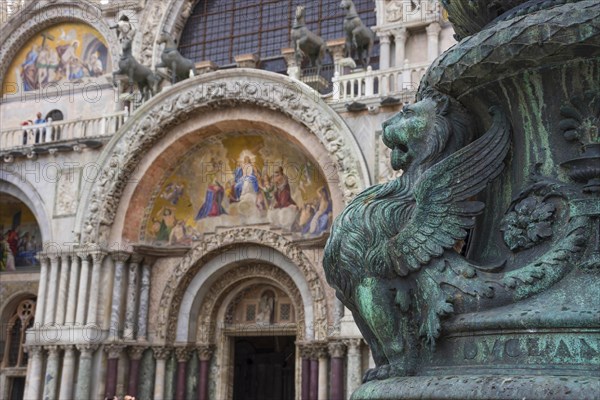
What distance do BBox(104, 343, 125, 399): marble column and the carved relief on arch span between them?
1.69 meters

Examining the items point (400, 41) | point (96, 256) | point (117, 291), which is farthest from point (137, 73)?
point (400, 41)

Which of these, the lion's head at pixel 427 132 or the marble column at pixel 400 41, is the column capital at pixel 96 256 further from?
the lion's head at pixel 427 132

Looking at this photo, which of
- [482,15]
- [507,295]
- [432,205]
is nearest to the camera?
[507,295]

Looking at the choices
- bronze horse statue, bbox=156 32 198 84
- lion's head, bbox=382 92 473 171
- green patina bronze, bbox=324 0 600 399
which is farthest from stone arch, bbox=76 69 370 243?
green patina bronze, bbox=324 0 600 399

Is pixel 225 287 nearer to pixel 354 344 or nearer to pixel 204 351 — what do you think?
pixel 204 351

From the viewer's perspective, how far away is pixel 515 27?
322cm

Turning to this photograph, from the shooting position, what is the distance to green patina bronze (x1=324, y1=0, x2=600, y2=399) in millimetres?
3016

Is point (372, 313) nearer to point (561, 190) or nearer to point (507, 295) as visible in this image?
point (507, 295)

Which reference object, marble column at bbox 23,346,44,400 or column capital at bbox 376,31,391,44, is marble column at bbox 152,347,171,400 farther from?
column capital at bbox 376,31,391,44

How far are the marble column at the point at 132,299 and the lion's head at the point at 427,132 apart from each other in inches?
492

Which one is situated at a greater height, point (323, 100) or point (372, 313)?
point (323, 100)

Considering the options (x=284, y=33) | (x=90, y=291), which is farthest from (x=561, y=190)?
(x=284, y=33)

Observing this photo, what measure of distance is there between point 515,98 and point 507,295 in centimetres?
90

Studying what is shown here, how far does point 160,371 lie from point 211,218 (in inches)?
126
